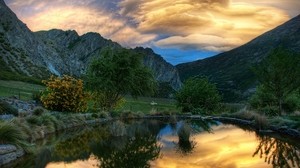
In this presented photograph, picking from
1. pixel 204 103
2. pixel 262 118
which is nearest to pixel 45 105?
pixel 262 118

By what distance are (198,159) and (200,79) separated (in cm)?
5511

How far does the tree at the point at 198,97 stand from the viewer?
6846cm

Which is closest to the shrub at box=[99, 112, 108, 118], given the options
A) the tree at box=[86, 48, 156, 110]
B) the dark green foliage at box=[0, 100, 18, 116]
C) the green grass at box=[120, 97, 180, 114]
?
the tree at box=[86, 48, 156, 110]

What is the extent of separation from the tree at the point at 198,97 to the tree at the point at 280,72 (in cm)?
2566

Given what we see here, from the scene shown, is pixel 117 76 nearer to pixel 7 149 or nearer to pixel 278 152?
pixel 278 152

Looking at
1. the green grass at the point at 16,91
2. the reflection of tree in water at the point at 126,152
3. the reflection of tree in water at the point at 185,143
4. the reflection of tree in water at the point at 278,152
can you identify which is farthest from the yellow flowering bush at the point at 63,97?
the reflection of tree in water at the point at 278,152

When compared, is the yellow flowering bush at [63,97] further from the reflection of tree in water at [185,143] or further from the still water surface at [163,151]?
the reflection of tree in water at [185,143]

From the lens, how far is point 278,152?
20469mm

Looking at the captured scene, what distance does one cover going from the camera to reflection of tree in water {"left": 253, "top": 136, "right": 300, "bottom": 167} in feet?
56.8

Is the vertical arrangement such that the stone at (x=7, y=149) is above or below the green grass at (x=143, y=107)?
above

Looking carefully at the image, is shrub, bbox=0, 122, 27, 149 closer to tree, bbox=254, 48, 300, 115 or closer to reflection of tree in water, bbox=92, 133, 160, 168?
reflection of tree in water, bbox=92, 133, 160, 168

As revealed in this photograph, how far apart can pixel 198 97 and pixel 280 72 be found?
2878 cm

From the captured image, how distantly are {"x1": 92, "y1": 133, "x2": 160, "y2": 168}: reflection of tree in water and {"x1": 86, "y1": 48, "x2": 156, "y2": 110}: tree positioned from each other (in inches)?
888

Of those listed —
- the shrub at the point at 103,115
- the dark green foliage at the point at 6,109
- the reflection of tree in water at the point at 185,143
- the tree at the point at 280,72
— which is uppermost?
the tree at the point at 280,72
